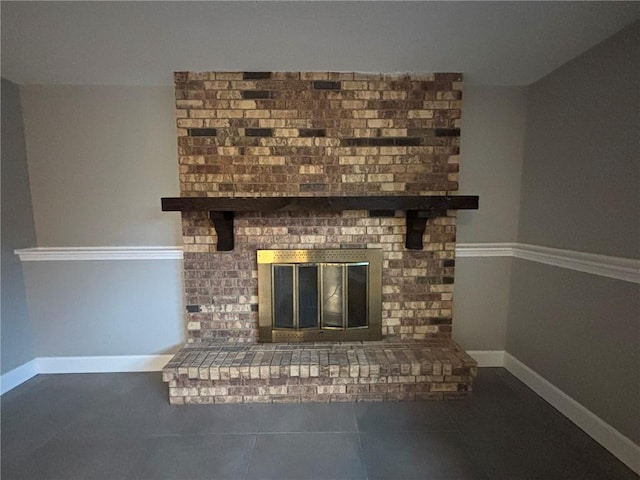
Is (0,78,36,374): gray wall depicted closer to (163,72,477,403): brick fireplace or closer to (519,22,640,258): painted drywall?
(163,72,477,403): brick fireplace

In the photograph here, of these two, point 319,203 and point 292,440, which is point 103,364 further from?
point 319,203

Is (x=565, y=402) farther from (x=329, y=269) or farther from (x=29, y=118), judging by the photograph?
(x=29, y=118)

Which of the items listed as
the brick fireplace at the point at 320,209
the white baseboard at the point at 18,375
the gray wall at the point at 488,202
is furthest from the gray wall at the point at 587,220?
the white baseboard at the point at 18,375

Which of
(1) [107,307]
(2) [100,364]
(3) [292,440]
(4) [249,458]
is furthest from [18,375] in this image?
(3) [292,440]

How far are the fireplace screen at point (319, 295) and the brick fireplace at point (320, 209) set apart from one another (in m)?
0.07

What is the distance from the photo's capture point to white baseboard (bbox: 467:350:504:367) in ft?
7.86

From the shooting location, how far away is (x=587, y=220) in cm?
172

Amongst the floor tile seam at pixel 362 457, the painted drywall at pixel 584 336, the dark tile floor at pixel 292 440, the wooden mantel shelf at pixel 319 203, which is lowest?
the dark tile floor at pixel 292 440

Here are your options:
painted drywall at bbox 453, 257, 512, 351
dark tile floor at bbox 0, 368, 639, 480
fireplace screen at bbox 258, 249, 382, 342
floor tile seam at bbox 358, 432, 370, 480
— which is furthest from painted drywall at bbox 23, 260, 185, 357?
painted drywall at bbox 453, 257, 512, 351

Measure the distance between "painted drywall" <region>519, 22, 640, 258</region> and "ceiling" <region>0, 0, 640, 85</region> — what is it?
0.43 feet

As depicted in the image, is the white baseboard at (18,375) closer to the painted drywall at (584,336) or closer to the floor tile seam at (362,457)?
the floor tile seam at (362,457)

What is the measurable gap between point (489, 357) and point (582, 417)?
705 millimetres

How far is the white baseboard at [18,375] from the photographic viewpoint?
2086mm

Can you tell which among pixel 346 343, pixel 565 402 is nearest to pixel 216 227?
pixel 346 343
